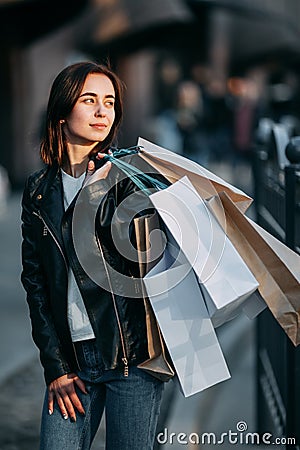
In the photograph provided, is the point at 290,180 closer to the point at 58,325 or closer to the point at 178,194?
the point at 178,194

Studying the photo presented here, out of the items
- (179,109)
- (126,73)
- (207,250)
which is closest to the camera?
(207,250)

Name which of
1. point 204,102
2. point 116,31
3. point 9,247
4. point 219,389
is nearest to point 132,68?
point 204,102

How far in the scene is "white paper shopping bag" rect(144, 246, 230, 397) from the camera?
299 centimetres

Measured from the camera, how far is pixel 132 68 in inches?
967

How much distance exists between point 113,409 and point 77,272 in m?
0.45

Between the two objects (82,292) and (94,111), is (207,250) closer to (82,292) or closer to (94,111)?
(82,292)

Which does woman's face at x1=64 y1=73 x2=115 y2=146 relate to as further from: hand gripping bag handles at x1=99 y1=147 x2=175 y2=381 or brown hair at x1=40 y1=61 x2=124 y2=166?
hand gripping bag handles at x1=99 y1=147 x2=175 y2=381

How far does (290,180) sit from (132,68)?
2107 cm

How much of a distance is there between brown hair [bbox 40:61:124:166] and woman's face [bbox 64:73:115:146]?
20mm

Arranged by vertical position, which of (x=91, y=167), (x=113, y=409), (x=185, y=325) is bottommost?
(x=113, y=409)

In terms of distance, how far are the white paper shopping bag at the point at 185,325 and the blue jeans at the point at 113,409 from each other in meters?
0.17

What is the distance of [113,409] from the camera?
3.12 m

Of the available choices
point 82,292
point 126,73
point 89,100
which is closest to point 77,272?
point 82,292

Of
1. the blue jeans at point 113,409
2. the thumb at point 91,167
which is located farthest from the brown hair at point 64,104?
the blue jeans at point 113,409
